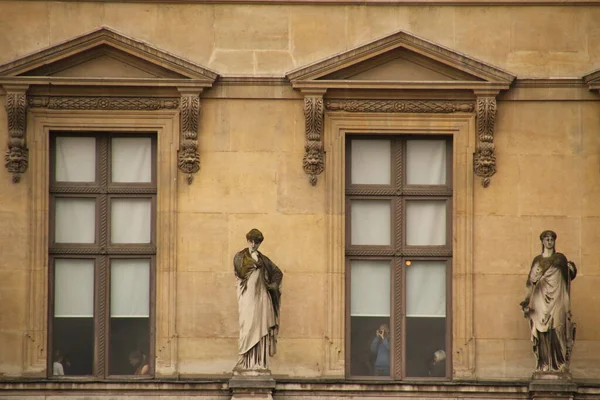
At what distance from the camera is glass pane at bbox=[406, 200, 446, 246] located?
33.9m

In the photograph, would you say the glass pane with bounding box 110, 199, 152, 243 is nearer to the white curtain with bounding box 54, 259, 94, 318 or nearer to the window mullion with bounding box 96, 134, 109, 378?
the window mullion with bounding box 96, 134, 109, 378

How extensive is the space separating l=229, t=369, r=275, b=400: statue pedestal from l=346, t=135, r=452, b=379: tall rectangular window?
1.95 metres

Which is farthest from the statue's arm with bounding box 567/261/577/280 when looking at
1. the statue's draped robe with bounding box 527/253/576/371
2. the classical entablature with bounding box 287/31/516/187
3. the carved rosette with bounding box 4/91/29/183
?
the carved rosette with bounding box 4/91/29/183

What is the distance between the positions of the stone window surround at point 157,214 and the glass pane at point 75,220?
0.31 meters

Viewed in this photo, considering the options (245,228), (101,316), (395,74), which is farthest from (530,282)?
(101,316)

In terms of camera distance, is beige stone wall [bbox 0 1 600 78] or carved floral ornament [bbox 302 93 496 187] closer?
carved floral ornament [bbox 302 93 496 187]

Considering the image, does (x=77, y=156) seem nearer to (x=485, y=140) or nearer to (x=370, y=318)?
(x=370, y=318)

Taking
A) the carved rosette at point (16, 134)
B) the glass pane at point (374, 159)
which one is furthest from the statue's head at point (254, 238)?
the carved rosette at point (16, 134)

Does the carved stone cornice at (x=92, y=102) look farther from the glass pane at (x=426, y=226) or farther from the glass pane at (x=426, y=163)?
the glass pane at (x=426, y=226)

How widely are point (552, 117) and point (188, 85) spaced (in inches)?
201

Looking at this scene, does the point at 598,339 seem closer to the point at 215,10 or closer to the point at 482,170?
the point at 482,170

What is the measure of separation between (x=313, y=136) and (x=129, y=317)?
3610 mm

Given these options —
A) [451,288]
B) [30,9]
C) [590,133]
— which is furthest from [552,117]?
[30,9]

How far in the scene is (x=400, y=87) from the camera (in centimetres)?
3350
